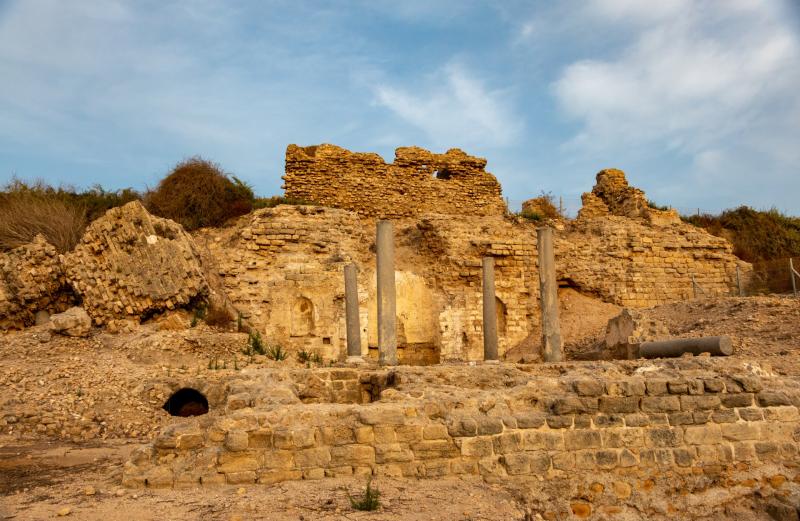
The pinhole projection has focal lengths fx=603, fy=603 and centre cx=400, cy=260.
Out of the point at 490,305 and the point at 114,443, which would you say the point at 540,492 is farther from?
the point at 490,305

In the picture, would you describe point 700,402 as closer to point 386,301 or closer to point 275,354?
point 386,301

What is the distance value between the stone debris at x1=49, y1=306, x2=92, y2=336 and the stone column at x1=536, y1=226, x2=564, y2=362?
9.61 m

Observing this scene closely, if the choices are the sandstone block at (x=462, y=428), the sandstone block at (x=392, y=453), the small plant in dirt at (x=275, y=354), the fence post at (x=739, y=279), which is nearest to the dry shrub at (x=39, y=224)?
the small plant in dirt at (x=275, y=354)

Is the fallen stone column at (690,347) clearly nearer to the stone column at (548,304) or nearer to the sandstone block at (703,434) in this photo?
the stone column at (548,304)

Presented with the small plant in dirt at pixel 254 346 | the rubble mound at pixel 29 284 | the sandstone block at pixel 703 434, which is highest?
the rubble mound at pixel 29 284

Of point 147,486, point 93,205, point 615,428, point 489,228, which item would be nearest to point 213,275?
point 93,205

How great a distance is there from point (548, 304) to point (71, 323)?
9924 millimetres

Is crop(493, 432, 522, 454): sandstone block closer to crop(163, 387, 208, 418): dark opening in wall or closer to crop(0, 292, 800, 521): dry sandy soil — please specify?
crop(0, 292, 800, 521): dry sandy soil

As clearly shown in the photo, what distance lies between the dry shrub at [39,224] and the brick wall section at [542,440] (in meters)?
12.6

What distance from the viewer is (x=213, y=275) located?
15828mm

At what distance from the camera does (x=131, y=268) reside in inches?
564

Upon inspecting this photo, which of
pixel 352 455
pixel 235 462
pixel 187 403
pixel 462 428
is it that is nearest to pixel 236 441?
pixel 235 462

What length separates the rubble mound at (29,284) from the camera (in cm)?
1341

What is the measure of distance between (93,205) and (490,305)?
40.4 feet
